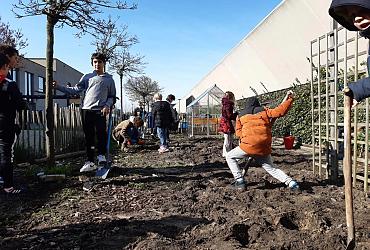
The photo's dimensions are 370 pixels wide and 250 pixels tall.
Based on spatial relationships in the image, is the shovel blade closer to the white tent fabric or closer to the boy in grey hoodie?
the boy in grey hoodie

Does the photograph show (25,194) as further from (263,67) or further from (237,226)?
(263,67)

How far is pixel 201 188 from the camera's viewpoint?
5.89 metres

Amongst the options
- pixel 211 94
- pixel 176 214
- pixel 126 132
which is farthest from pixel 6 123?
pixel 211 94

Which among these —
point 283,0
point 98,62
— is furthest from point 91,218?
point 283,0

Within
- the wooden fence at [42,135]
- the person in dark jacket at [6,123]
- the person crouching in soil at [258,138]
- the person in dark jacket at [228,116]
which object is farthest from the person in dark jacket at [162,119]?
the person in dark jacket at [6,123]

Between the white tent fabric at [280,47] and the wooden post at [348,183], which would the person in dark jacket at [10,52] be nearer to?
the wooden post at [348,183]

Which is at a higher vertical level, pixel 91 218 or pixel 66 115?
pixel 66 115

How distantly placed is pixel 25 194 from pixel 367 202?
422 cm

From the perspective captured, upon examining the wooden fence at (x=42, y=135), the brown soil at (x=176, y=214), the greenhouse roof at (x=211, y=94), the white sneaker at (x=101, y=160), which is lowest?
the brown soil at (x=176, y=214)

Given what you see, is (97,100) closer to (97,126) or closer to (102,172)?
(97,126)

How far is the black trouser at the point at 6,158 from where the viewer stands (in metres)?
5.34

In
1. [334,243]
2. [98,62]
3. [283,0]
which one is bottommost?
[334,243]

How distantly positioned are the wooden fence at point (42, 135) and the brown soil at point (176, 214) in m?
2.35

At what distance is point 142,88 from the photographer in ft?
149
